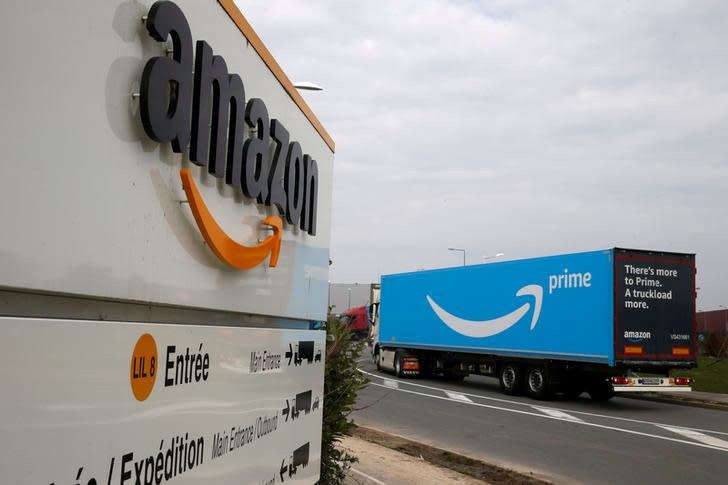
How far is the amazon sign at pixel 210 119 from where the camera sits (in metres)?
1.99

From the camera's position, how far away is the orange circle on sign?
1.90m

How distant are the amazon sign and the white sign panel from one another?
0.47m

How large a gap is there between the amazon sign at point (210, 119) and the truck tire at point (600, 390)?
16.8 m

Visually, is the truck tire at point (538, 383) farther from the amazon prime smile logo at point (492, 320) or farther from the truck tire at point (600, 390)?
the truck tire at point (600, 390)

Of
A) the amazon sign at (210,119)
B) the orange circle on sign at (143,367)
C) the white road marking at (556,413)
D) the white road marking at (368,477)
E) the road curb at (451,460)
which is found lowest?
the white road marking at (556,413)

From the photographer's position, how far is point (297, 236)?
386cm

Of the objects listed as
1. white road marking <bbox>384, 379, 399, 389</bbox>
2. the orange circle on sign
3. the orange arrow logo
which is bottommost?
white road marking <bbox>384, 379, 399, 389</bbox>

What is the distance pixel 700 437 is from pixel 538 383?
6.27 meters

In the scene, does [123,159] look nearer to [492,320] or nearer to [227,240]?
[227,240]

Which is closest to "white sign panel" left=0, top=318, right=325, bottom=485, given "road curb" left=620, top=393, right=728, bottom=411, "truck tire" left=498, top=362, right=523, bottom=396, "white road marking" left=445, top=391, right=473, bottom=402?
"white road marking" left=445, top=391, right=473, bottom=402

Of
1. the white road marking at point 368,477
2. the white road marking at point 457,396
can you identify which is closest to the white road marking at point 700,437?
the white road marking at point 457,396

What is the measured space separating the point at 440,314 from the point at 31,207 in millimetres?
21694

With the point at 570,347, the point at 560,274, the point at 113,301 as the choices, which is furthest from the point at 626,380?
the point at 113,301

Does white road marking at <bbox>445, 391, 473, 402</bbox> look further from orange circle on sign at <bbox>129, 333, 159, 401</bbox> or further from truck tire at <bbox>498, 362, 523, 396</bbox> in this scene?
orange circle on sign at <bbox>129, 333, 159, 401</bbox>
